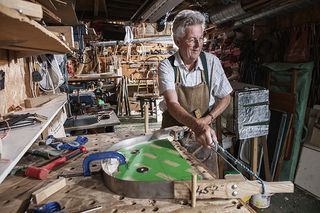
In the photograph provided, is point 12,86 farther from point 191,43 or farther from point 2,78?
point 191,43

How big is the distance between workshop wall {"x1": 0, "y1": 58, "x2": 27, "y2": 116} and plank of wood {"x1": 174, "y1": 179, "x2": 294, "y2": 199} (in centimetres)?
145

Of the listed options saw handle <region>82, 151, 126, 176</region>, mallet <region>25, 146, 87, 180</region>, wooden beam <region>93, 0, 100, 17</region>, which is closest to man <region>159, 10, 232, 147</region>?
saw handle <region>82, 151, 126, 176</region>

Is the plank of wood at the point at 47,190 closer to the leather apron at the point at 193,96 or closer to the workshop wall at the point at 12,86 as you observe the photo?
the workshop wall at the point at 12,86

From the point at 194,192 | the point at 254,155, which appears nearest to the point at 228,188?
the point at 194,192

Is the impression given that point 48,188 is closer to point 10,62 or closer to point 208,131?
point 208,131

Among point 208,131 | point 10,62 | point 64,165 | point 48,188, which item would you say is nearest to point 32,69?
point 10,62

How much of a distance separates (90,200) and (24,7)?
30.9 inches

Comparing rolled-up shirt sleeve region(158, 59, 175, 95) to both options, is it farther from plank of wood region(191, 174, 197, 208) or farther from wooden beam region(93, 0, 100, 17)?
wooden beam region(93, 0, 100, 17)

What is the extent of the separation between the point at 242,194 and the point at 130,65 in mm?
9160

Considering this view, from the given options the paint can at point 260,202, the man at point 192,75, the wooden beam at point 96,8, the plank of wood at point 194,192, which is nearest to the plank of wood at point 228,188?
the plank of wood at point 194,192

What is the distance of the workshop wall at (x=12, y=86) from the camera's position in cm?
184

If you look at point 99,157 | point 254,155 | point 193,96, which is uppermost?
point 193,96

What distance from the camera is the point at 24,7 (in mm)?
773

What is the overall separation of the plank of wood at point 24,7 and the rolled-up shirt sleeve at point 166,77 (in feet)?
3.90
